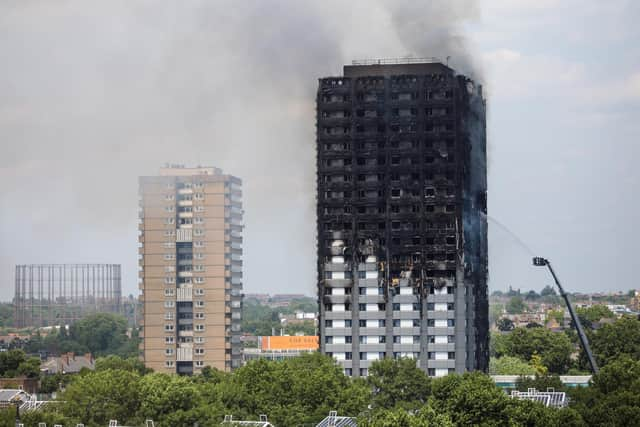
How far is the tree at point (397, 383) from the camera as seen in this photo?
171275mm

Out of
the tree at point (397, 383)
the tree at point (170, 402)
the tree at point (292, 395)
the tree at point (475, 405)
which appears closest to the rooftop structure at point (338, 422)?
the tree at point (475, 405)

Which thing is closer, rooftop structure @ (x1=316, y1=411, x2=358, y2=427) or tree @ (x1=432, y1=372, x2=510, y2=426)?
tree @ (x1=432, y1=372, x2=510, y2=426)

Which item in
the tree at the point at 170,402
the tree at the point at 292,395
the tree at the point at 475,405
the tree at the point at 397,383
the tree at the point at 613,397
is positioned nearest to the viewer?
the tree at the point at 475,405

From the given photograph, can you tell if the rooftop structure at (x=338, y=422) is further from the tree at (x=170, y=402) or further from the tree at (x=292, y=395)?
the tree at (x=170, y=402)

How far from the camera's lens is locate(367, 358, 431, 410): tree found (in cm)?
17127

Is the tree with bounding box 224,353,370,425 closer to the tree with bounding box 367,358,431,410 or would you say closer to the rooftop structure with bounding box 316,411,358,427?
the tree with bounding box 367,358,431,410

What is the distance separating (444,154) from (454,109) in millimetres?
7281

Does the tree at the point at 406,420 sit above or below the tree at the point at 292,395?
above

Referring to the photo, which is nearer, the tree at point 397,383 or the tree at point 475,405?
the tree at point 475,405

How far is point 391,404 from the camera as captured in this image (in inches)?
6762

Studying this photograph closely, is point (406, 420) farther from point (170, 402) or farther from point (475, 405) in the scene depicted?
point (170, 402)

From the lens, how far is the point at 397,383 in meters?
173

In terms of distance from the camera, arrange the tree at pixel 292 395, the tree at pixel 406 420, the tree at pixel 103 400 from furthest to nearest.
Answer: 1. the tree at pixel 292 395
2. the tree at pixel 103 400
3. the tree at pixel 406 420

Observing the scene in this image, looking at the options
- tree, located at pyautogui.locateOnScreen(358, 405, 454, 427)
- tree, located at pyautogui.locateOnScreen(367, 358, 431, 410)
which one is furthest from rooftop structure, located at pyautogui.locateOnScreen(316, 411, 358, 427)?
tree, located at pyautogui.locateOnScreen(367, 358, 431, 410)
